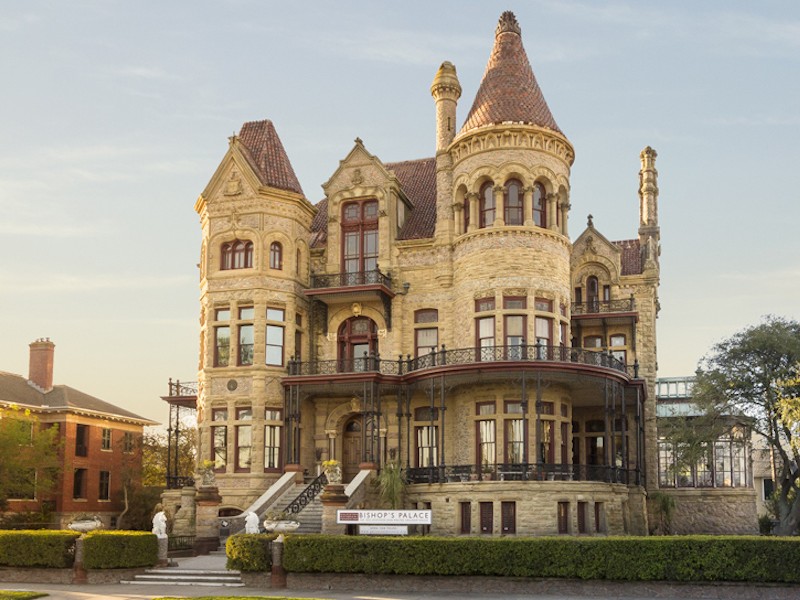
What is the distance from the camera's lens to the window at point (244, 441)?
38.0 m

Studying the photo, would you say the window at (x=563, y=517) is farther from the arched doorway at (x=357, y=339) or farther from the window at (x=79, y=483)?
the window at (x=79, y=483)

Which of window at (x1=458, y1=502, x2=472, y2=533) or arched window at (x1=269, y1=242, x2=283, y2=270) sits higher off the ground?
arched window at (x1=269, y1=242, x2=283, y2=270)

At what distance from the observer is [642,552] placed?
23.0 meters

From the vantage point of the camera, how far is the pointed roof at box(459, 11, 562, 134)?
3719 centimetres

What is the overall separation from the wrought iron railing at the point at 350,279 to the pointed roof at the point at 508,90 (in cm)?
662

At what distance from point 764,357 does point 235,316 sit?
72.0ft

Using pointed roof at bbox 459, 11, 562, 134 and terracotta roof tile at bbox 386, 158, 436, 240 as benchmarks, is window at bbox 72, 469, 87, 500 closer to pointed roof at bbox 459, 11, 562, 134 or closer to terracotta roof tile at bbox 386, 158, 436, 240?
terracotta roof tile at bbox 386, 158, 436, 240

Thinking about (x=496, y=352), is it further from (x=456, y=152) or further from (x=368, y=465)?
(x=456, y=152)

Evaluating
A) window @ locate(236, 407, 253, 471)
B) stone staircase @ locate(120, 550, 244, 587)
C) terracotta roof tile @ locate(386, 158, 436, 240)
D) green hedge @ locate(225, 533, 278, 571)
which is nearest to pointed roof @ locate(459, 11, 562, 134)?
terracotta roof tile @ locate(386, 158, 436, 240)

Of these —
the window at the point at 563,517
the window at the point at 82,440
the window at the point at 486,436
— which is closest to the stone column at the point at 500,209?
→ the window at the point at 486,436

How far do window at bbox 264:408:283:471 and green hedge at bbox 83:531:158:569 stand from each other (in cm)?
1068

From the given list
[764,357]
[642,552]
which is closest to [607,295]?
[764,357]

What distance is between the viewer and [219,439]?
1517 inches

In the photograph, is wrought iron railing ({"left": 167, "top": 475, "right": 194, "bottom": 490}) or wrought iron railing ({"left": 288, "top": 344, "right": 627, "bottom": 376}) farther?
wrought iron railing ({"left": 167, "top": 475, "right": 194, "bottom": 490})
